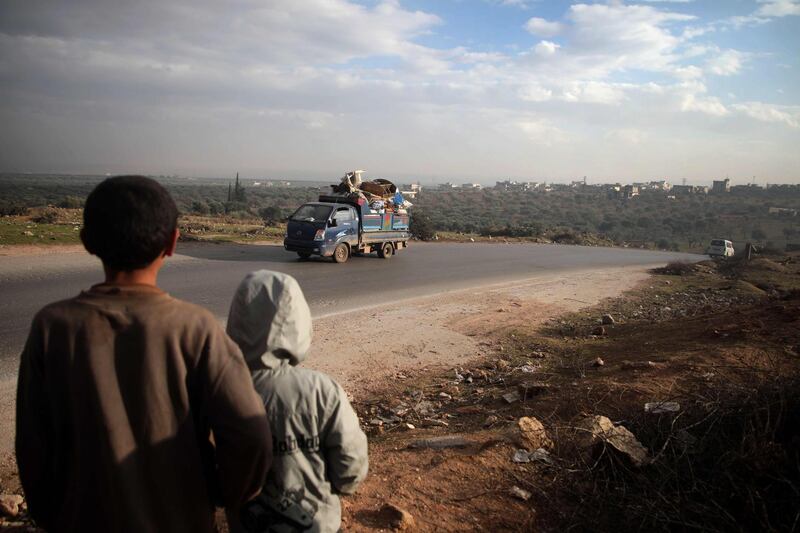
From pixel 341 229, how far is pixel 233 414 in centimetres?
1528

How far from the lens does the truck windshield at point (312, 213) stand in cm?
1647

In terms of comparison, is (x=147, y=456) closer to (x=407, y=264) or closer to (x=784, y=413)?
(x=784, y=413)

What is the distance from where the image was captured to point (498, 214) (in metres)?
73.9

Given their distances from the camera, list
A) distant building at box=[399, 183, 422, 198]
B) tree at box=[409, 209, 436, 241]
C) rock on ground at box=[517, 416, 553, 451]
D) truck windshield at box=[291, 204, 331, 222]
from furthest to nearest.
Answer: tree at box=[409, 209, 436, 241], distant building at box=[399, 183, 422, 198], truck windshield at box=[291, 204, 331, 222], rock on ground at box=[517, 416, 553, 451]

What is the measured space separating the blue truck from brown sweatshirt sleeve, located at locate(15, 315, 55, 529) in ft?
47.3

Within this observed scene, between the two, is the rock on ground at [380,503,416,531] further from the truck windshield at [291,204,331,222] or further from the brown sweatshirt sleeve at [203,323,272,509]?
the truck windshield at [291,204,331,222]

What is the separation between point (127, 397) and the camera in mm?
1624

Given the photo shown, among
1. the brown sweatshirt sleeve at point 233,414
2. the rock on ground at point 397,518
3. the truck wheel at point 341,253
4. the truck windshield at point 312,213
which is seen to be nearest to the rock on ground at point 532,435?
the rock on ground at point 397,518

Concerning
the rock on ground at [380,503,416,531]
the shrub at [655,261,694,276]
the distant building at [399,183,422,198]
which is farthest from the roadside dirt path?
the distant building at [399,183,422,198]

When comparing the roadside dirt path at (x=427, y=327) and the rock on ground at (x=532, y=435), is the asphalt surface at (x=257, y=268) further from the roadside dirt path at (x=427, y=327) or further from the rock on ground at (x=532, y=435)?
the rock on ground at (x=532, y=435)

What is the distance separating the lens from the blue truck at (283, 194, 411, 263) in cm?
1609

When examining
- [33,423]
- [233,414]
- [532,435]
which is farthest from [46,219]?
[233,414]

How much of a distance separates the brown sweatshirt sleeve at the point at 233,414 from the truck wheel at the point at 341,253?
1497 centimetres

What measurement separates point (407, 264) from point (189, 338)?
620 inches
